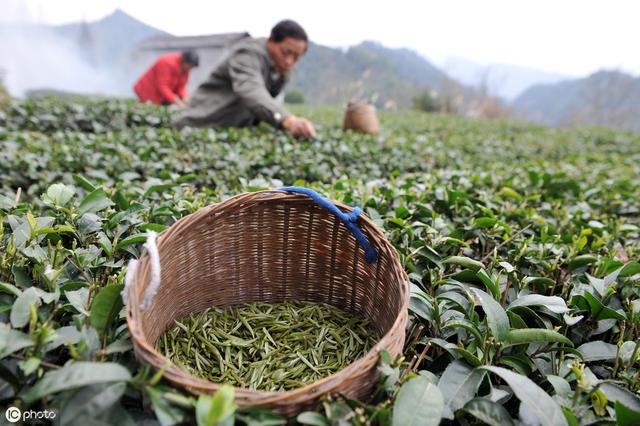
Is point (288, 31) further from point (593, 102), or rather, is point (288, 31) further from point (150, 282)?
point (593, 102)

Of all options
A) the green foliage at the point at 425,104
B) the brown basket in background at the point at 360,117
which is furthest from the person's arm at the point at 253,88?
the green foliage at the point at 425,104

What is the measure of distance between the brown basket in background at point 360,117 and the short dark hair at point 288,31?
1.20 metres

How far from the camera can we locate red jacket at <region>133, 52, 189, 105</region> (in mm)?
6238

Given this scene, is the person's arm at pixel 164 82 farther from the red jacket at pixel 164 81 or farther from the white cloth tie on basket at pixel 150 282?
the white cloth tie on basket at pixel 150 282

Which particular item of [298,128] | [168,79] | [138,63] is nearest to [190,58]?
[168,79]

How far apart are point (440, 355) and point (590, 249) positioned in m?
0.98

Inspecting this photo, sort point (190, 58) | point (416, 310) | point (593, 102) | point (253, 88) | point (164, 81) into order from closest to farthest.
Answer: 1. point (416, 310)
2. point (253, 88)
3. point (190, 58)
4. point (164, 81)
5. point (593, 102)

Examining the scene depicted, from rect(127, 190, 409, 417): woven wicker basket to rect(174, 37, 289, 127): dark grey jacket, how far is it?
2606mm

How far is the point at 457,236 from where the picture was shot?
4.31 feet

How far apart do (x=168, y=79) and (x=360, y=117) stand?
3.52 metres

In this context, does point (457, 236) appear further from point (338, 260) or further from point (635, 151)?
point (635, 151)

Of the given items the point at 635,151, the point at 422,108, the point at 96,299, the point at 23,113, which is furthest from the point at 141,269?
the point at 422,108

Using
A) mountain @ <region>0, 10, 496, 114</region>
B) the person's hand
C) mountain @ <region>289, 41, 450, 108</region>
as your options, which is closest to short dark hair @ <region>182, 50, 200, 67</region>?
the person's hand

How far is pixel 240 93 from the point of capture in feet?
12.0
